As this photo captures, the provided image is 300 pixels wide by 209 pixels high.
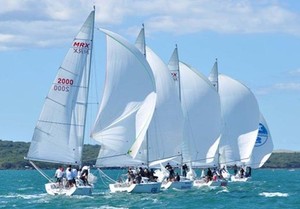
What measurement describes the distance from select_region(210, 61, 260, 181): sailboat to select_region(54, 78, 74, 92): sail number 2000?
123 feet

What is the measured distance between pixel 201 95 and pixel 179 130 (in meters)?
11.7

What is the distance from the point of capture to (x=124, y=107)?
7075 centimetres

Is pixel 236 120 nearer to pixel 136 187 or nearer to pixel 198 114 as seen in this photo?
pixel 198 114

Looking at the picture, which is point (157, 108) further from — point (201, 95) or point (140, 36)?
point (201, 95)

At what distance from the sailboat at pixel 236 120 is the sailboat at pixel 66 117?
36.9 m

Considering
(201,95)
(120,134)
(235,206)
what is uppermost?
(201,95)

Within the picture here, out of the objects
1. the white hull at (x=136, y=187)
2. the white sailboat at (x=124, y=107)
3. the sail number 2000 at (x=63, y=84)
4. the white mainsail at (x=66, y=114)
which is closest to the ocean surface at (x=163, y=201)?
the white hull at (x=136, y=187)

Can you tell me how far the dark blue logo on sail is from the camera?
114625 millimetres

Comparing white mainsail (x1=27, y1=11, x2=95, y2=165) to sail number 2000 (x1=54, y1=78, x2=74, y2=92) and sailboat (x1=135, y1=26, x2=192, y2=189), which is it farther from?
sailboat (x1=135, y1=26, x2=192, y2=189)

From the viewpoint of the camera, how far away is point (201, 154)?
3625 inches

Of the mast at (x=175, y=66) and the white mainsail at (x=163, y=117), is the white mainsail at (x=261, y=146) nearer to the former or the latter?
the mast at (x=175, y=66)

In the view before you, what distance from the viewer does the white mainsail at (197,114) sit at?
90.1m

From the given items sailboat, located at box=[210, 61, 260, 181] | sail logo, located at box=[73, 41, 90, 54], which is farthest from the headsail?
sail logo, located at box=[73, 41, 90, 54]

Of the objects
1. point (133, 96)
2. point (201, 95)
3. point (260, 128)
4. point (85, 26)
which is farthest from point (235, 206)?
point (260, 128)
